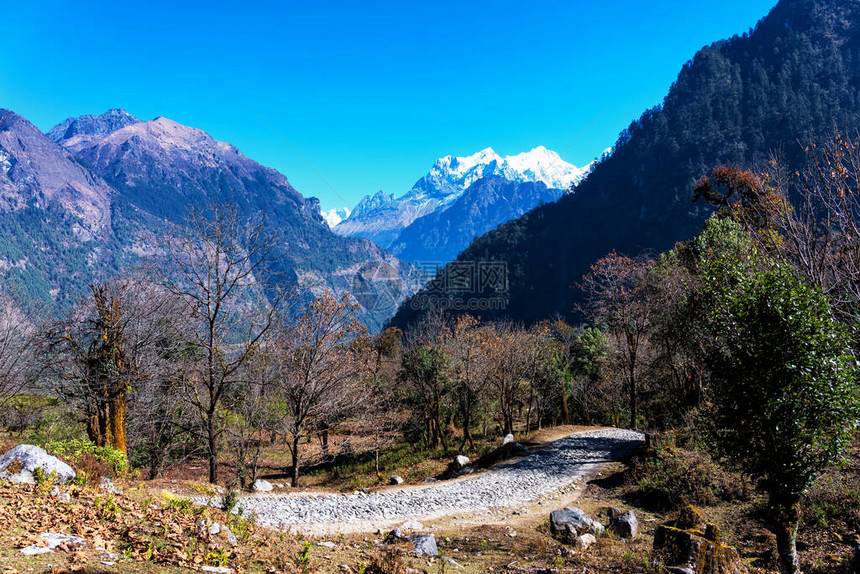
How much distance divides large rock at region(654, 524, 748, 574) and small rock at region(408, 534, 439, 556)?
4.76 m

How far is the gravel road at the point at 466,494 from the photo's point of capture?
45.3 ft

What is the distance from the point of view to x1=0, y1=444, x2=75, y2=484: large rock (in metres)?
8.70

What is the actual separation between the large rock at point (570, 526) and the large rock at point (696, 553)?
4058mm

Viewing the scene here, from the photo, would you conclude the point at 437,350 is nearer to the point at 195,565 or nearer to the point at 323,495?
the point at 323,495

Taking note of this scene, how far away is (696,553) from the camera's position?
7.54m

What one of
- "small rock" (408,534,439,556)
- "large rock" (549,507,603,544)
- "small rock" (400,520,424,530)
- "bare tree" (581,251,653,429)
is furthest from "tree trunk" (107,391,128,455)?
"bare tree" (581,251,653,429)

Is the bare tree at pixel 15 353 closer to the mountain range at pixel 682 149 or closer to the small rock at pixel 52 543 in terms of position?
the small rock at pixel 52 543

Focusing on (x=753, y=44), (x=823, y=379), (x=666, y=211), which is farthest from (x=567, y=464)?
(x=753, y=44)

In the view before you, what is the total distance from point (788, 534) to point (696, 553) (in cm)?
265

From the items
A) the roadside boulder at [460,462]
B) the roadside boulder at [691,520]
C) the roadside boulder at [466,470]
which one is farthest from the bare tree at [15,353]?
the roadside boulder at [691,520]

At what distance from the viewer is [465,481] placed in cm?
1955

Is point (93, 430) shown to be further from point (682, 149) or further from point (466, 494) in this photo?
point (682, 149)

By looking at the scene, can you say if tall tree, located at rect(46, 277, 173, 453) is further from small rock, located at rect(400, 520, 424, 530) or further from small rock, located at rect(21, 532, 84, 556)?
small rock, located at rect(400, 520, 424, 530)

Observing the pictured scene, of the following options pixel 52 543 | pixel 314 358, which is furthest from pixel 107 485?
pixel 314 358
